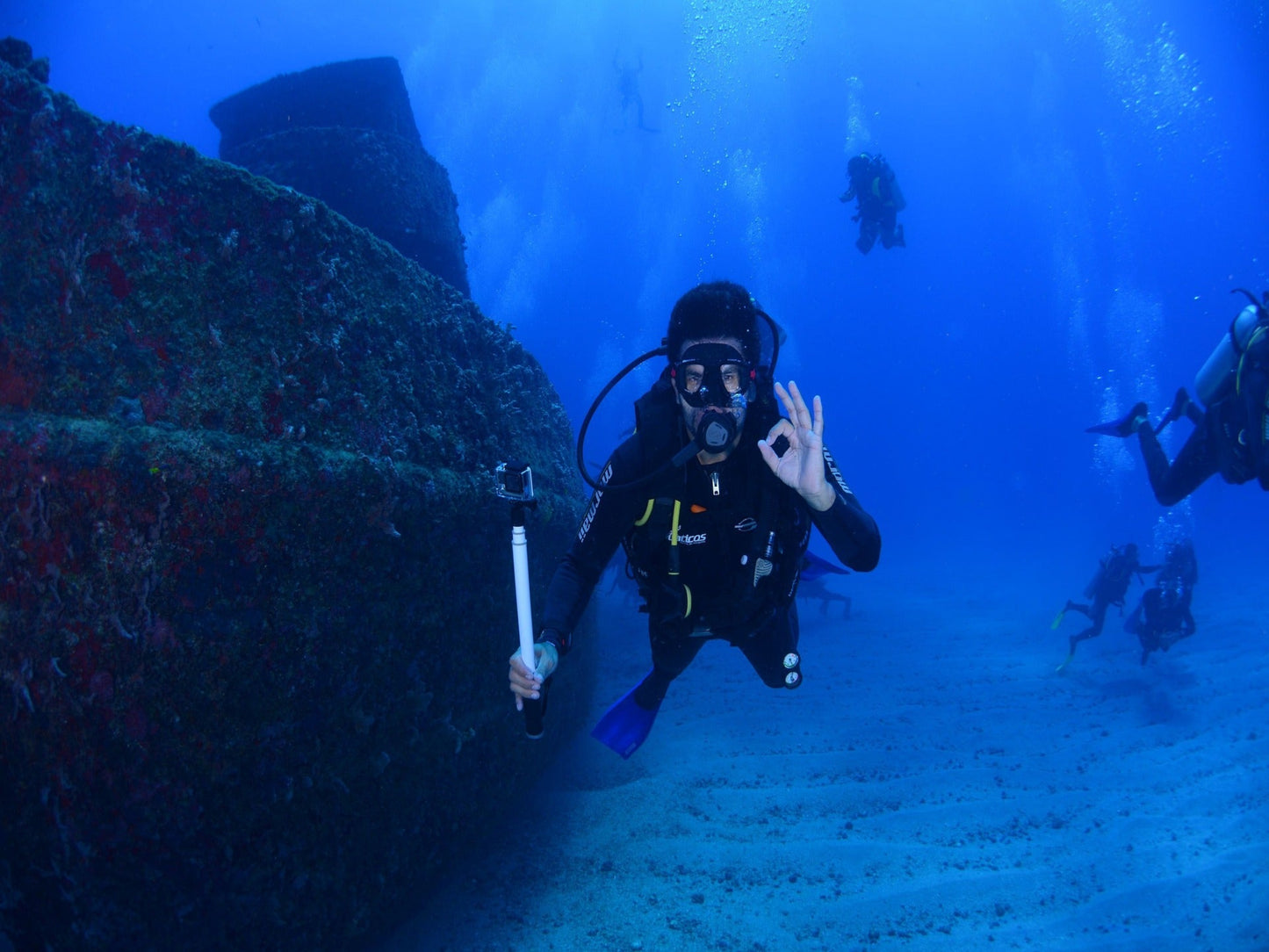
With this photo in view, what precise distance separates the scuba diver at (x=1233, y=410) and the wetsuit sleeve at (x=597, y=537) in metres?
5.27

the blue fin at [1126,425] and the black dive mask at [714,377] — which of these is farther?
the blue fin at [1126,425]

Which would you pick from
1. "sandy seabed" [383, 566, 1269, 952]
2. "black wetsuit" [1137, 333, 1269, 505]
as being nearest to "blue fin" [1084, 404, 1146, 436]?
"black wetsuit" [1137, 333, 1269, 505]

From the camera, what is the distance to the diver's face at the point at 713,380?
2928 mm

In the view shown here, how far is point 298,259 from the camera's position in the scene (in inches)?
143

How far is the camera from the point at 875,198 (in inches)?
614

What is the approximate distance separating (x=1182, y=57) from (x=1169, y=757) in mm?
57867

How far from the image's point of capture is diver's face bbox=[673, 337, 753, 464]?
2928mm

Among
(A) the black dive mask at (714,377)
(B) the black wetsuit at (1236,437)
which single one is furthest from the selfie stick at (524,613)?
(B) the black wetsuit at (1236,437)

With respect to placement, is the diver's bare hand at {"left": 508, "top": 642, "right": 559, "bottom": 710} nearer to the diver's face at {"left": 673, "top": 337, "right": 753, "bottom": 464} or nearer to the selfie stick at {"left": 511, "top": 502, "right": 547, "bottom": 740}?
the selfie stick at {"left": 511, "top": 502, "right": 547, "bottom": 740}

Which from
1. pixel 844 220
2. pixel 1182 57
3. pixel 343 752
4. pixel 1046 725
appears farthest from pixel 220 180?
pixel 844 220

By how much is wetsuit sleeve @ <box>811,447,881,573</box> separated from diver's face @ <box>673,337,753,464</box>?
51 centimetres

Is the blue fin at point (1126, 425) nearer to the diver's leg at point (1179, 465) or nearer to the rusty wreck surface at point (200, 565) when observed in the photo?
the diver's leg at point (1179, 465)

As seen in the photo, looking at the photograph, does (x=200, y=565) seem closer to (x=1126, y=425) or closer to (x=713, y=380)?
(x=713, y=380)

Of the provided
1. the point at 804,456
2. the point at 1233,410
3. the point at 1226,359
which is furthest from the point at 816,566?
the point at 1226,359
